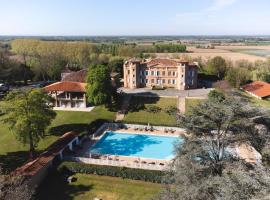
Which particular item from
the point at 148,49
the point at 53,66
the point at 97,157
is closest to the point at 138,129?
the point at 97,157

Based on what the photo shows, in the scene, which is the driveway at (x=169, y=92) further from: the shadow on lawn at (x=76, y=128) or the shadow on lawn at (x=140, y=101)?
the shadow on lawn at (x=76, y=128)

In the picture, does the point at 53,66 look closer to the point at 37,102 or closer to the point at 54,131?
the point at 54,131

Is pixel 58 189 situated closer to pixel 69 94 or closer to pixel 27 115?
pixel 27 115

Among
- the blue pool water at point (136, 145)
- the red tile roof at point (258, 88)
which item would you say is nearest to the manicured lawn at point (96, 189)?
the blue pool water at point (136, 145)

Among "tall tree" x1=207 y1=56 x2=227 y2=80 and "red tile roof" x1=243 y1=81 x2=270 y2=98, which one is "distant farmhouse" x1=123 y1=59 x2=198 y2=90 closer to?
"red tile roof" x1=243 y1=81 x2=270 y2=98

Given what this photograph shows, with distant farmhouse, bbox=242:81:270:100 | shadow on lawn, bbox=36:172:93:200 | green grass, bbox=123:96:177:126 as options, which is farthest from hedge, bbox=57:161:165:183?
distant farmhouse, bbox=242:81:270:100

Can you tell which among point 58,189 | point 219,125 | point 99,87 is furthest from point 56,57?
point 219,125
